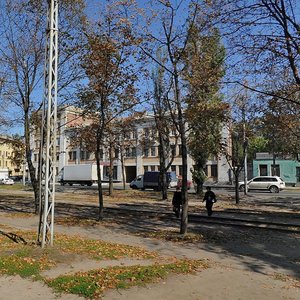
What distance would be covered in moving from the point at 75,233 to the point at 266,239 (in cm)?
665

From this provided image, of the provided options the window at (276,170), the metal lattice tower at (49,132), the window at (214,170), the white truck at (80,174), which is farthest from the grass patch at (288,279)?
the window at (214,170)

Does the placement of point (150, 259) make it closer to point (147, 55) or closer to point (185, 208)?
point (185, 208)

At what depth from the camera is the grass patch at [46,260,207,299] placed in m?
6.57

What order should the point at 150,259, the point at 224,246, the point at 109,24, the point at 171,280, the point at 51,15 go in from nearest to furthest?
the point at 171,280, the point at 150,259, the point at 51,15, the point at 224,246, the point at 109,24

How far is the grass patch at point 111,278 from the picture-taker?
6574mm

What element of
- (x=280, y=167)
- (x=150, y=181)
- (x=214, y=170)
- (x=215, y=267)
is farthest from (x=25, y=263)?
(x=280, y=167)

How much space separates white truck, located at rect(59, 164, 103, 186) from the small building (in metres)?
26.3

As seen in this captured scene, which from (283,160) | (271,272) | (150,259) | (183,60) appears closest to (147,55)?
(183,60)

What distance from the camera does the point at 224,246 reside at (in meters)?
11.7

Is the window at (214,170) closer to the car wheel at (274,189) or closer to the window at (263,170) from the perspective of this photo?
the window at (263,170)

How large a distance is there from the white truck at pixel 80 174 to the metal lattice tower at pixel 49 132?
163 feet

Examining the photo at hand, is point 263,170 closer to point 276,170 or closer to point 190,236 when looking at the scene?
point 276,170

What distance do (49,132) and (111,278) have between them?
14.4 ft

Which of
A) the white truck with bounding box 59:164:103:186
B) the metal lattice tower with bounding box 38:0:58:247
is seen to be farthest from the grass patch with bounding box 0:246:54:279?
the white truck with bounding box 59:164:103:186
